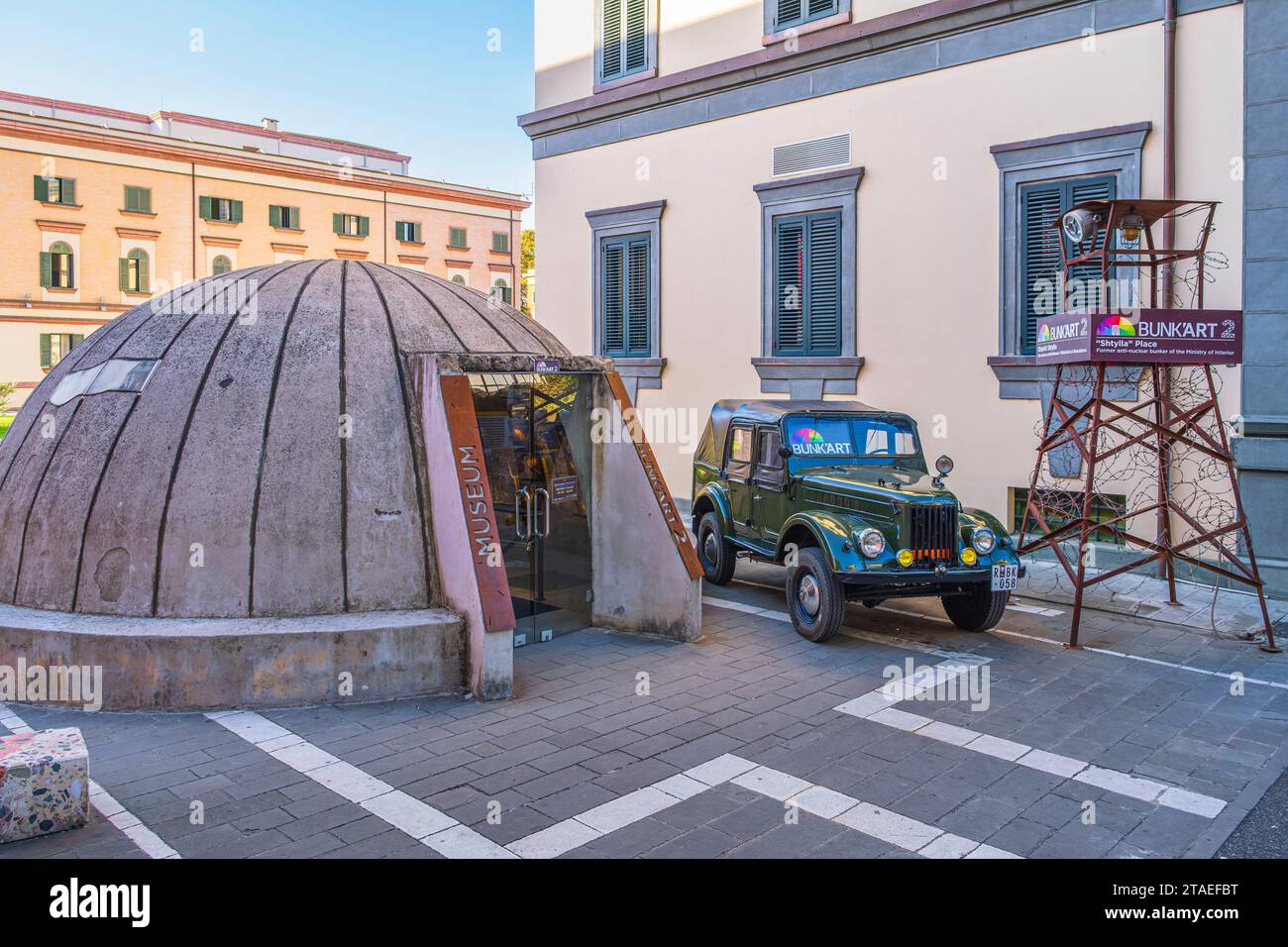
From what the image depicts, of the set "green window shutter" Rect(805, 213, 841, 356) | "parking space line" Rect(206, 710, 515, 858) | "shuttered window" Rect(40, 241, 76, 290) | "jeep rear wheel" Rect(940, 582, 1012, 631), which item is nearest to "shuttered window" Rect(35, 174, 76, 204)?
"shuttered window" Rect(40, 241, 76, 290)

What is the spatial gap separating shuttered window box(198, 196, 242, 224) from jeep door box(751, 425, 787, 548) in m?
35.1

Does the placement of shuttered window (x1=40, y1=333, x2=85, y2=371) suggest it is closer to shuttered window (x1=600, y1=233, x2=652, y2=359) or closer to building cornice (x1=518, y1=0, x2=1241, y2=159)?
building cornice (x1=518, y1=0, x2=1241, y2=159)

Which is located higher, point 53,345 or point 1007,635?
point 53,345

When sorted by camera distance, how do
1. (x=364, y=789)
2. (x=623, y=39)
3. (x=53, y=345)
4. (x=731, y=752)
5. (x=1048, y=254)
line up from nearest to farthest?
(x=364, y=789) → (x=731, y=752) → (x=1048, y=254) → (x=623, y=39) → (x=53, y=345)

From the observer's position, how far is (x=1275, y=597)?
1060 centimetres

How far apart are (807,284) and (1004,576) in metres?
7.00

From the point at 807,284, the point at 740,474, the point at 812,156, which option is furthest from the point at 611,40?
the point at 740,474

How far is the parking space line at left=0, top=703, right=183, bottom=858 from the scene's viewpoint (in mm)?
5215

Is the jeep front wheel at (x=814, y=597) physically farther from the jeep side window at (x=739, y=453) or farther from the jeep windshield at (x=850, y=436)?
the jeep side window at (x=739, y=453)

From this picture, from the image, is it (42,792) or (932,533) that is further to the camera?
(932,533)

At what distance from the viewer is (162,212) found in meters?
38.5

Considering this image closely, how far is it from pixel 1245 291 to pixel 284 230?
3818 cm

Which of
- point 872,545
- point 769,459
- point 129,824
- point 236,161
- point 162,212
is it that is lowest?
point 129,824

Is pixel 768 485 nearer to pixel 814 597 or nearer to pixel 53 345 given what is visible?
pixel 814 597
